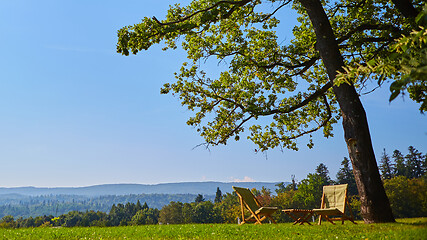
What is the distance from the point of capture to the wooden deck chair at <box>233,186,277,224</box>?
9.93 metres

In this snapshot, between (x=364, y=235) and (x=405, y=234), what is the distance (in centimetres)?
68

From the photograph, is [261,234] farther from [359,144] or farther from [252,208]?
[359,144]

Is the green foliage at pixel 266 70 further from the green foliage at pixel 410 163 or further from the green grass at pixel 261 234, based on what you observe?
the green foliage at pixel 410 163

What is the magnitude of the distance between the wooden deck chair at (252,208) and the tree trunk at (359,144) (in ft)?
8.74

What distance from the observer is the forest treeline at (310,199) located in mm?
46719

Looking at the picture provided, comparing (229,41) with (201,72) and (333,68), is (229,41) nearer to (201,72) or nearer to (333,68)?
(201,72)

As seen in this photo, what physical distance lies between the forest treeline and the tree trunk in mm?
15833

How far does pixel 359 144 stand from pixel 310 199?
46857 mm

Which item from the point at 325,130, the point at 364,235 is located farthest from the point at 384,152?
the point at 364,235

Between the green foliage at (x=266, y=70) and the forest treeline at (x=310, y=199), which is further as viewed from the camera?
the forest treeline at (x=310, y=199)

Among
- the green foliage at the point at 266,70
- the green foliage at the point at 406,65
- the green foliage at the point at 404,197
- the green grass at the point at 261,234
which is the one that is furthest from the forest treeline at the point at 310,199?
the green foliage at the point at 406,65

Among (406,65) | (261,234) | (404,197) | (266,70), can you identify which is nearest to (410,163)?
(404,197)

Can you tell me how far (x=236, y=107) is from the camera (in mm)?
13414

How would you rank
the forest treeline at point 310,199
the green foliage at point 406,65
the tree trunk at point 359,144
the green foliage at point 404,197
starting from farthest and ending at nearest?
the forest treeline at point 310,199 → the green foliage at point 404,197 → the tree trunk at point 359,144 → the green foliage at point 406,65
